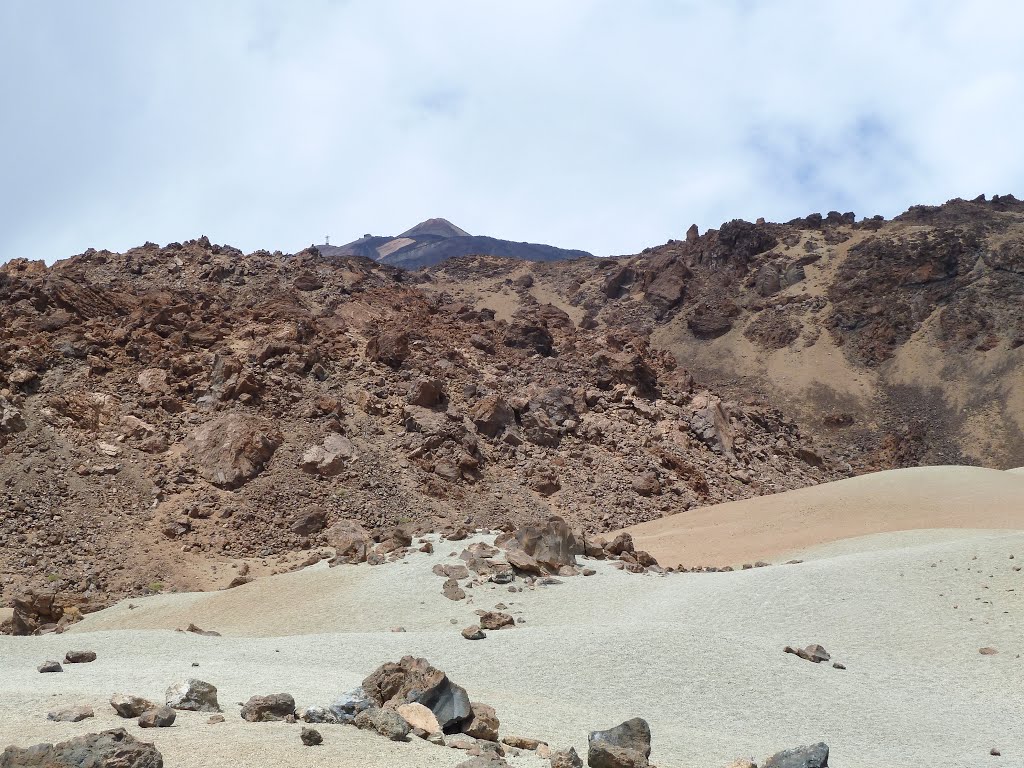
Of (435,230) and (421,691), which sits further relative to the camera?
(435,230)

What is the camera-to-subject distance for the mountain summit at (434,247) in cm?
11381

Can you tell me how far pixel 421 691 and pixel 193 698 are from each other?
153cm

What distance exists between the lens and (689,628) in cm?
1020

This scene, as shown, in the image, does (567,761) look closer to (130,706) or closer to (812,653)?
(130,706)

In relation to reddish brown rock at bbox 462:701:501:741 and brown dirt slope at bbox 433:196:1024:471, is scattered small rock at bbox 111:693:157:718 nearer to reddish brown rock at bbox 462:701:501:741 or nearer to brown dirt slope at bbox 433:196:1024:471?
reddish brown rock at bbox 462:701:501:741

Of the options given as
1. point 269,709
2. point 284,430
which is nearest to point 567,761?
point 269,709

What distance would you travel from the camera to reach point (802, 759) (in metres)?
5.52

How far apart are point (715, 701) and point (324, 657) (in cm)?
400

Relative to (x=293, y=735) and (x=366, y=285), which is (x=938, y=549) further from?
(x=366, y=285)

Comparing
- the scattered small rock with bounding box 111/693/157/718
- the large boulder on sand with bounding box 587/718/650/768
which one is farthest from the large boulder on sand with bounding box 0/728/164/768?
the large boulder on sand with bounding box 587/718/650/768

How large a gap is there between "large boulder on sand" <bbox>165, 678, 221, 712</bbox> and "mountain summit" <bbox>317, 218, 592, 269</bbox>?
105769 millimetres

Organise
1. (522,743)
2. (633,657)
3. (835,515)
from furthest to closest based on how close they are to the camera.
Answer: (835,515)
(633,657)
(522,743)

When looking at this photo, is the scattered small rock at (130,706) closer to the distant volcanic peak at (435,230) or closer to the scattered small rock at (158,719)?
the scattered small rock at (158,719)

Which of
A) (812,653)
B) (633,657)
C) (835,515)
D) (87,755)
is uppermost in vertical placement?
(87,755)
